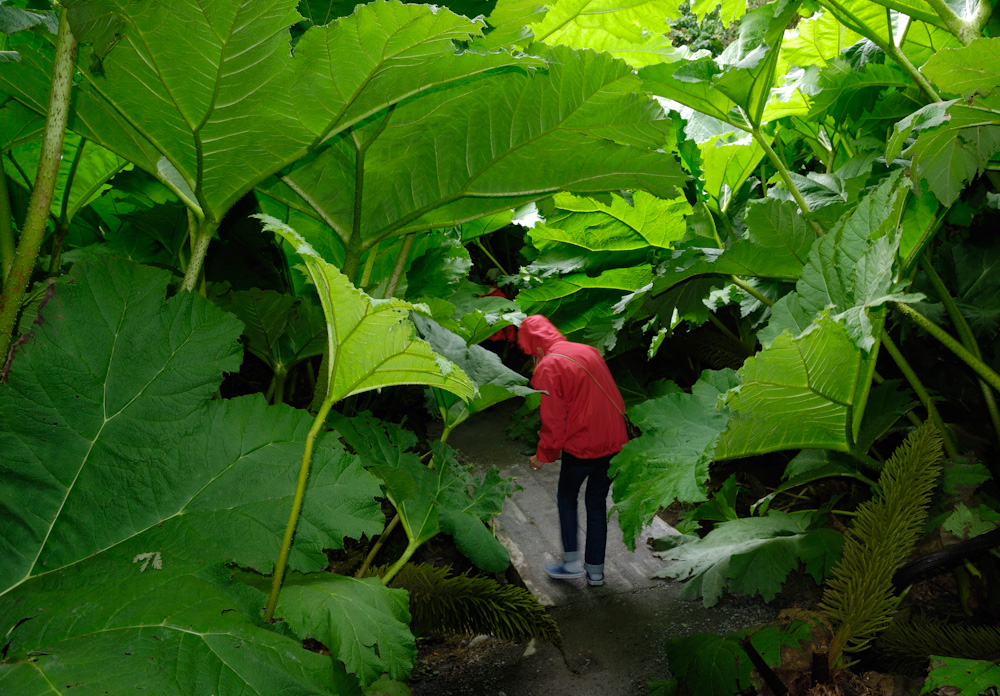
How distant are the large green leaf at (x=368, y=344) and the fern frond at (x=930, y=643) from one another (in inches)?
39.8

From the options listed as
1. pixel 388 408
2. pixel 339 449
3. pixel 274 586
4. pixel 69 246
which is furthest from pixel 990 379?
pixel 69 246

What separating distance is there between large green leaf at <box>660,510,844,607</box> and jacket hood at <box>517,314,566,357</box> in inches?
44.3

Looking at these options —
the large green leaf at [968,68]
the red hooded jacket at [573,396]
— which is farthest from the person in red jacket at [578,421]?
the large green leaf at [968,68]

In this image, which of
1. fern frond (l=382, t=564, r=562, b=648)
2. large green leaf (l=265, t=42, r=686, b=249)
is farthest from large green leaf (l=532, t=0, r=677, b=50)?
fern frond (l=382, t=564, r=562, b=648)

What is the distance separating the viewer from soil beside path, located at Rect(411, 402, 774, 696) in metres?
2.10

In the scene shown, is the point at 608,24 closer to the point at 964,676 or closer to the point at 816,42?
the point at 816,42

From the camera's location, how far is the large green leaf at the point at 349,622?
945 millimetres

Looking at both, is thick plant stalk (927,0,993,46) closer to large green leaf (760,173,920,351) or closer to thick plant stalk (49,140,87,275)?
large green leaf (760,173,920,351)

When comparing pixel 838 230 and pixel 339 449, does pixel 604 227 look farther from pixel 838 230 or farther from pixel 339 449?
pixel 339 449

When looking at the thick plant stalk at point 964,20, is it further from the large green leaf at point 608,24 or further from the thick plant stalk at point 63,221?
the thick plant stalk at point 63,221

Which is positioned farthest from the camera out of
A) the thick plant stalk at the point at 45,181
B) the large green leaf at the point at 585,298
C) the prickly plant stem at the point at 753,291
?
the large green leaf at the point at 585,298


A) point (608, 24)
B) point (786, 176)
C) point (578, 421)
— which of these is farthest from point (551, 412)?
point (608, 24)

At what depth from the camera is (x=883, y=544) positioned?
1.08 meters

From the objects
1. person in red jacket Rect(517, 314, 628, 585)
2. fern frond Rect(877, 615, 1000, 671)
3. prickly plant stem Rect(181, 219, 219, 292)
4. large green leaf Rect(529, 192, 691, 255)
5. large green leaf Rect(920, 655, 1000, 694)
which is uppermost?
prickly plant stem Rect(181, 219, 219, 292)
